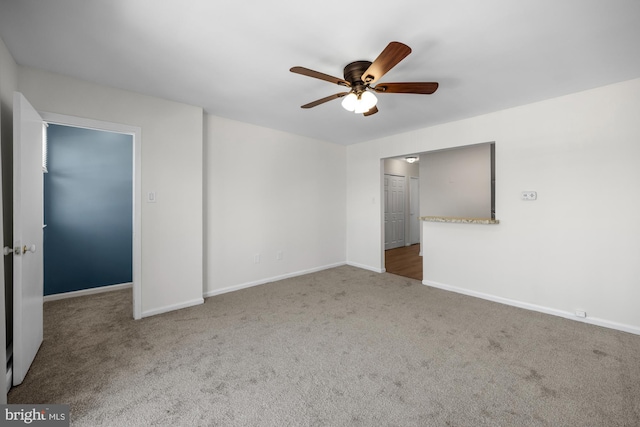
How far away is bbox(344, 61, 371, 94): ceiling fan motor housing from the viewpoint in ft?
6.88

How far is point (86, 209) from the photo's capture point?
12.1 feet

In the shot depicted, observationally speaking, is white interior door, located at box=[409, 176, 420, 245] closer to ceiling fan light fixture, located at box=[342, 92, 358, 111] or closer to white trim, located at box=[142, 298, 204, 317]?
ceiling fan light fixture, located at box=[342, 92, 358, 111]

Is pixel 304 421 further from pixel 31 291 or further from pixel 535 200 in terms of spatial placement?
pixel 535 200

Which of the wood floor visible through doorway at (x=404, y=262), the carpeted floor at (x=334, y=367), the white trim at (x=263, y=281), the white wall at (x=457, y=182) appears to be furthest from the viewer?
the white wall at (x=457, y=182)

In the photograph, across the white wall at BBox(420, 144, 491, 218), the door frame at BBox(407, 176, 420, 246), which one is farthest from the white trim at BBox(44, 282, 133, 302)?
the door frame at BBox(407, 176, 420, 246)

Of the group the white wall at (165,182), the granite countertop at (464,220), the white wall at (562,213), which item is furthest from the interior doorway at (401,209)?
the white wall at (165,182)

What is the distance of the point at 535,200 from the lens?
307 cm

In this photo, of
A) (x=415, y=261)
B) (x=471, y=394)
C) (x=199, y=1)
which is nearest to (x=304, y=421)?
(x=471, y=394)

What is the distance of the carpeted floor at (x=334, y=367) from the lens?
1.56 metres

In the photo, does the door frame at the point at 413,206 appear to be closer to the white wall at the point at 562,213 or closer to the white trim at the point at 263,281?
the white trim at the point at 263,281

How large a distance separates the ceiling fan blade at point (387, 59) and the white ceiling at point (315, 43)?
21cm

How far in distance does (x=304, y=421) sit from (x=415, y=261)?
465 centimetres

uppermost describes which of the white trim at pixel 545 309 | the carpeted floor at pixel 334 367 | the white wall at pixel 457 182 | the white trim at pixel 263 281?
the white wall at pixel 457 182

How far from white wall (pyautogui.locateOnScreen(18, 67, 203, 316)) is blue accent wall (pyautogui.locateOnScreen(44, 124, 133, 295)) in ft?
4.53
